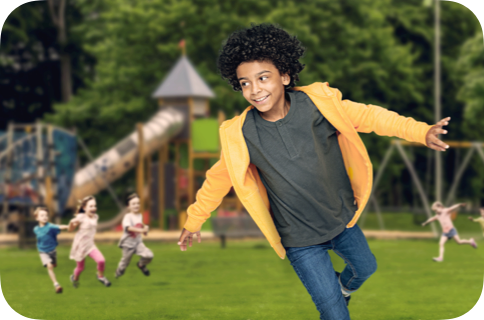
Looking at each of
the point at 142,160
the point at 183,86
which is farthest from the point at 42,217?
the point at 183,86

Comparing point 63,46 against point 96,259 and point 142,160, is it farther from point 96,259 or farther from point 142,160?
point 96,259

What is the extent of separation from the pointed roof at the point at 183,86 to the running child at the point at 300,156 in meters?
14.1

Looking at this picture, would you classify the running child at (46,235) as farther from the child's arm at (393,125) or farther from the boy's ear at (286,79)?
the child's arm at (393,125)

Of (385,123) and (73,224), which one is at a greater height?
(385,123)

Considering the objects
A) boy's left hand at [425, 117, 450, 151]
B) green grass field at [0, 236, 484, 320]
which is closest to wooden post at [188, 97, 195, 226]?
green grass field at [0, 236, 484, 320]

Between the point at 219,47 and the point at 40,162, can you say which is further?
the point at 219,47

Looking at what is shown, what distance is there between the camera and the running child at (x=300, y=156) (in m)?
5.34

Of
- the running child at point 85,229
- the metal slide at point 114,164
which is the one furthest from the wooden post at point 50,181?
the running child at point 85,229

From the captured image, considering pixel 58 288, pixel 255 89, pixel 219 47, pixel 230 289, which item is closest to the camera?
pixel 255 89

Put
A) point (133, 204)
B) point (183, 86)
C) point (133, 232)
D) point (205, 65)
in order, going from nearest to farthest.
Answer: point (133, 204) < point (133, 232) < point (183, 86) < point (205, 65)

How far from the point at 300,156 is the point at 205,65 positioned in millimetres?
18470

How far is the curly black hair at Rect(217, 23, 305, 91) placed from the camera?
18.3 feet

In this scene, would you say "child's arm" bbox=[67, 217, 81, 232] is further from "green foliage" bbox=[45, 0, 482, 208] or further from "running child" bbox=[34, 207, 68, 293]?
"green foliage" bbox=[45, 0, 482, 208]

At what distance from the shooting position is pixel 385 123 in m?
5.36
